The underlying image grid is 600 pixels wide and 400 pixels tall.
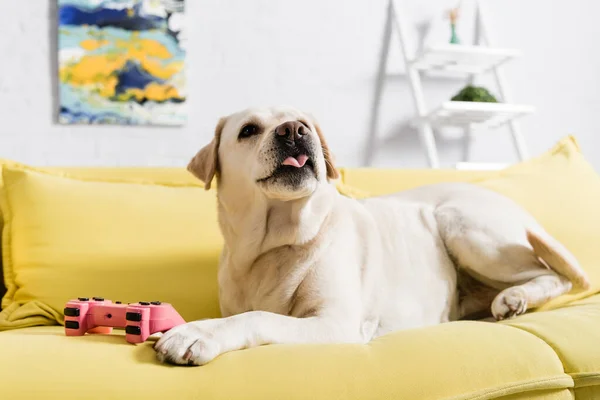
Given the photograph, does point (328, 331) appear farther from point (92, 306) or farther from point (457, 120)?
point (457, 120)

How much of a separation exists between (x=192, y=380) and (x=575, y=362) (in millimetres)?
731

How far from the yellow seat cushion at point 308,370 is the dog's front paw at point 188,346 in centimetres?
2

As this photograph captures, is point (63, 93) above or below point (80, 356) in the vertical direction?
above

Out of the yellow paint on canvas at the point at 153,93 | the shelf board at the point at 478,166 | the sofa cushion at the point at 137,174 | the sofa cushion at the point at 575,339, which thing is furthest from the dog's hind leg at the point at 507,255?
the yellow paint on canvas at the point at 153,93

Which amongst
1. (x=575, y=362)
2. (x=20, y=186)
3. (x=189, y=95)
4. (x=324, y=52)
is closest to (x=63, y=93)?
(x=189, y=95)

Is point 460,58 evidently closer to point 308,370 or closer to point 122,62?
point 122,62

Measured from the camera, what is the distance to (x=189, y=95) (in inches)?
108

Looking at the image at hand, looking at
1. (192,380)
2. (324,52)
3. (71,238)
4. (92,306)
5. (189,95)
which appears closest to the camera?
(192,380)

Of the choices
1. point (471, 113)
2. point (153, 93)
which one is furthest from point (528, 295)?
point (153, 93)

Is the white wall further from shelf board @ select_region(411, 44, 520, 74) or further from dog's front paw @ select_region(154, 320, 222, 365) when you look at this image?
dog's front paw @ select_region(154, 320, 222, 365)

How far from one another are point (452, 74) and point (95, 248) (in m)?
2.19

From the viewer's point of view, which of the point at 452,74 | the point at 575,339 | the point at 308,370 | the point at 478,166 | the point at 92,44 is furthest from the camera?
the point at 452,74

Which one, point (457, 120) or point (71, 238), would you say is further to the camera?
point (457, 120)

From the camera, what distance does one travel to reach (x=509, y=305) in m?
1.50
